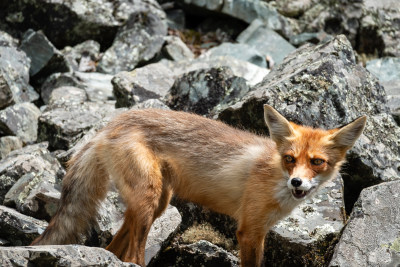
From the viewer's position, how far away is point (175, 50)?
14.2 m

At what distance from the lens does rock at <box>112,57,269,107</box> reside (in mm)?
11008

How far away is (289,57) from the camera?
1045 cm

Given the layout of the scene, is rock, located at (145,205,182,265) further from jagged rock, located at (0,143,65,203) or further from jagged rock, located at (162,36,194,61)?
jagged rock, located at (162,36,194,61)

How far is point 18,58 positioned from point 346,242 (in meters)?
8.55

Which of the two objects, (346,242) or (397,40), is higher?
(346,242)

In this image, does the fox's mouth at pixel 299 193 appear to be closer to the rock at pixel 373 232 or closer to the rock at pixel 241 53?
the rock at pixel 373 232

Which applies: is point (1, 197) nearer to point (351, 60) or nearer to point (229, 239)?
point (229, 239)

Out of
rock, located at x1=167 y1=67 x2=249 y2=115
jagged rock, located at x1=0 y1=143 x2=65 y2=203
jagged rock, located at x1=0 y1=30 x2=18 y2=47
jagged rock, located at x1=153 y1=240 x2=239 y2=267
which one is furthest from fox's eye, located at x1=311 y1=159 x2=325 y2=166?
jagged rock, located at x1=0 y1=30 x2=18 y2=47

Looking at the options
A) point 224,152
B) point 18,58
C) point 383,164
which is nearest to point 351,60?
point 383,164

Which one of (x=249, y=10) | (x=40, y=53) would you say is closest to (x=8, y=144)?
(x=40, y=53)

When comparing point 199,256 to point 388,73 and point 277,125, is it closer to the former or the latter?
point 277,125

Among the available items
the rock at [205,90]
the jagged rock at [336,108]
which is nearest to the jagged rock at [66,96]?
the rock at [205,90]

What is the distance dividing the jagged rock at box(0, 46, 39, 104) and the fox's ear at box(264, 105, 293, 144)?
21.6ft

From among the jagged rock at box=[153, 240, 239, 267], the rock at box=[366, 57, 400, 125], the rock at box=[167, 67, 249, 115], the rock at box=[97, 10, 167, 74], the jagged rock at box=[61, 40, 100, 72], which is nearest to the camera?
the jagged rock at box=[153, 240, 239, 267]
